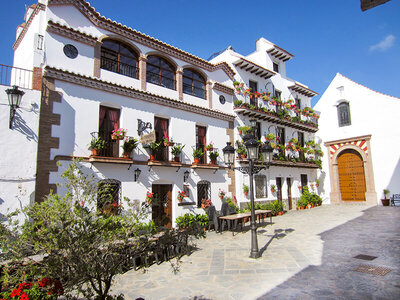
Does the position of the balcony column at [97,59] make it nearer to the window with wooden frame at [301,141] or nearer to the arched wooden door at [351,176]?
the window with wooden frame at [301,141]

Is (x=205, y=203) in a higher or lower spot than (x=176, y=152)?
lower

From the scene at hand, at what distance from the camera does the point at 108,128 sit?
1089cm

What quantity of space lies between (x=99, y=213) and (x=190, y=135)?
10564 mm

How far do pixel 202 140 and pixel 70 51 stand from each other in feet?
25.0

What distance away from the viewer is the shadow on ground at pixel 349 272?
5.30 metres

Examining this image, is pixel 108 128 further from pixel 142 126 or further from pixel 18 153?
pixel 18 153

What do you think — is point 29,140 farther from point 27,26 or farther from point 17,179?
point 27,26

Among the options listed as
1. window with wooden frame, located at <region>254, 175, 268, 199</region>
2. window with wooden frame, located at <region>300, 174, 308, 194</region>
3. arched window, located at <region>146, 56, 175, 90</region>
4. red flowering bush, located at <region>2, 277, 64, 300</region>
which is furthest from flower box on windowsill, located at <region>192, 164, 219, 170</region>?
window with wooden frame, located at <region>300, 174, 308, 194</region>

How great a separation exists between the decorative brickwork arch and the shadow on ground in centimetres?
929

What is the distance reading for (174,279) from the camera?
6.45 m

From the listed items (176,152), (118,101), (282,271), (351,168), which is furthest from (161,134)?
(351,168)

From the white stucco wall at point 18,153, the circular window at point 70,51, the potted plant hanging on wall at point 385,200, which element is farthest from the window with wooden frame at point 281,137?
the white stucco wall at point 18,153

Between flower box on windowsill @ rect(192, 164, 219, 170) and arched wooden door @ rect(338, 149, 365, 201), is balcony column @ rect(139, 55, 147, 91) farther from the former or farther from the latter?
arched wooden door @ rect(338, 149, 365, 201)

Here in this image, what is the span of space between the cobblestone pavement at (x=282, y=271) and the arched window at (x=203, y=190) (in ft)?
9.46
